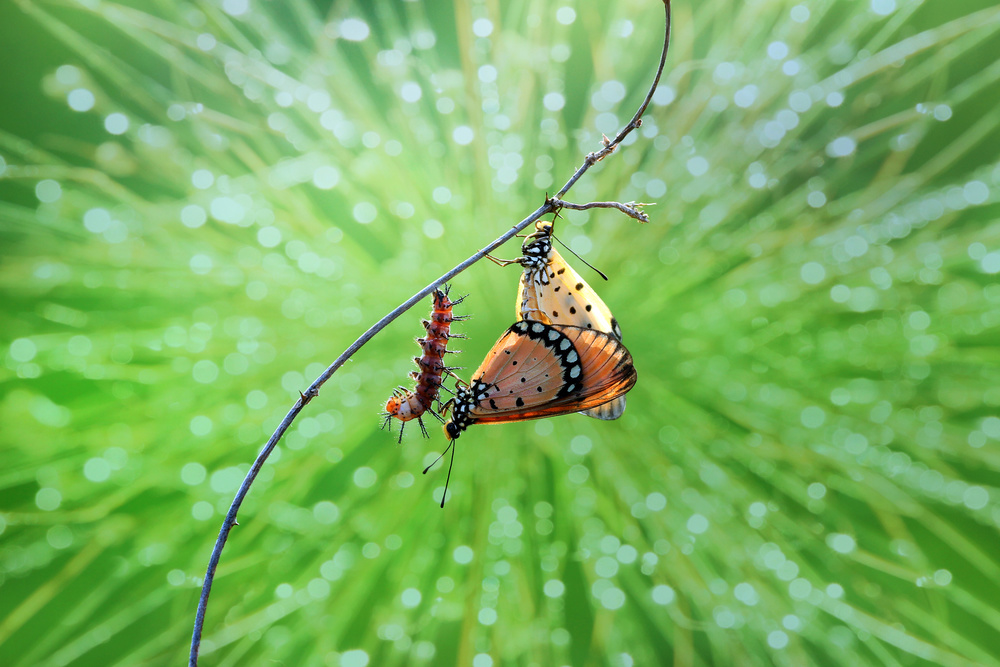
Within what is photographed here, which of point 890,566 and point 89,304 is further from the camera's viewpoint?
point 89,304

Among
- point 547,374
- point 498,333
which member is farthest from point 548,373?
point 498,333

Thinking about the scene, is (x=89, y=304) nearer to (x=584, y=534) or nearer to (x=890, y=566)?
(x=584, y=534)

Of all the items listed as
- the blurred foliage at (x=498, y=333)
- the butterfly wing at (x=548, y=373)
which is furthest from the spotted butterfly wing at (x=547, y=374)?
the blurred foliage at (x=498, y=333)

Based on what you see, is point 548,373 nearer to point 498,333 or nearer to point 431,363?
point 431,363

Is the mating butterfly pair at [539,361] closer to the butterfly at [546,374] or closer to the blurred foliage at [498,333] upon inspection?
the butterfly at [546,374]

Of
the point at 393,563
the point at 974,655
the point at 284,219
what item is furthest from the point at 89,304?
the point at 974,655

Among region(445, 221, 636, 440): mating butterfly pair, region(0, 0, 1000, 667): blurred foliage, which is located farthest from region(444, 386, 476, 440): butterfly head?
region(0, 0, 1000, 667): blurred foliage
